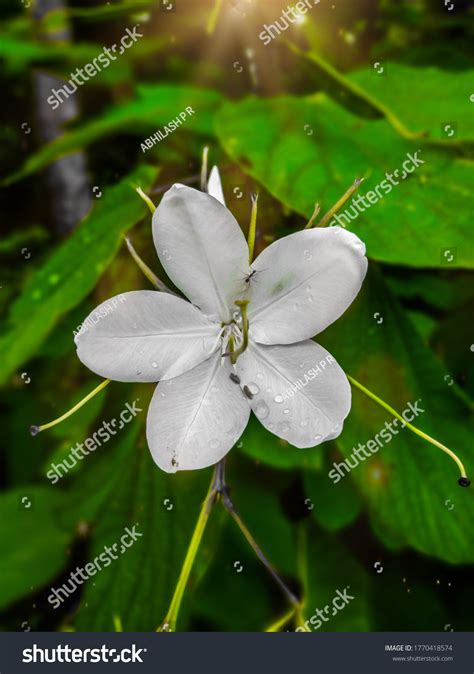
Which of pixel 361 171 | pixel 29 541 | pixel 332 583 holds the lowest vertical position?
pixel 332 583

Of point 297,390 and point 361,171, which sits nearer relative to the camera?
point 297,390

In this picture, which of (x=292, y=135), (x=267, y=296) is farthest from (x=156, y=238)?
(x=292, y=135)

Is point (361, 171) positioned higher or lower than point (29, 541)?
higher

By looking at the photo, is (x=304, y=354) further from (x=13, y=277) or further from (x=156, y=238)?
(x=13, y=277)

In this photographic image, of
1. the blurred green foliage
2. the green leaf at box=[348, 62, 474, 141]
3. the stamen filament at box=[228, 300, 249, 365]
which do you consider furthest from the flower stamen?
the green leaf at box=[348, 62, 474, 141]

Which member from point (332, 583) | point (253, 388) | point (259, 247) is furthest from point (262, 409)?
point (332, 583)

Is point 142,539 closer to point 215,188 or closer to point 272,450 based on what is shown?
point 272,450

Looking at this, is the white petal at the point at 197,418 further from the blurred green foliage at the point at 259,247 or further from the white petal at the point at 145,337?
the blurred green foliage at the point at 259,247
